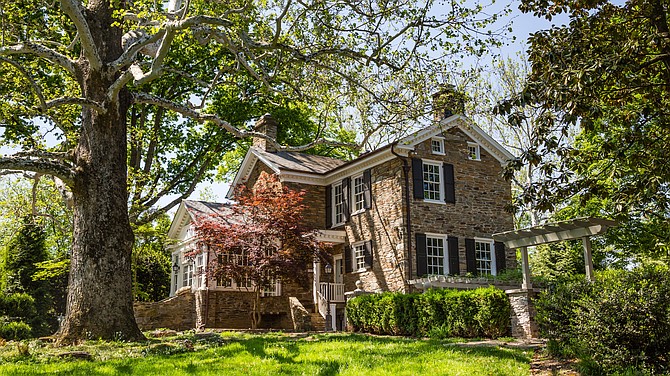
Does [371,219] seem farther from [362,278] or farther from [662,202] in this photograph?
[662,202]

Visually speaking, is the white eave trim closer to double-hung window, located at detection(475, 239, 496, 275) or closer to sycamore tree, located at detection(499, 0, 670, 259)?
double-hung window, located at detection(475, 239, 496, 275)

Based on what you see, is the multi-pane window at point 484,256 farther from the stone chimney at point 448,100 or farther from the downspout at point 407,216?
the stone chimney at point 448,100

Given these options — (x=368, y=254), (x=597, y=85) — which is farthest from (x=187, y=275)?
(x=597, y=85)

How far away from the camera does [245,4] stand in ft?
38.8

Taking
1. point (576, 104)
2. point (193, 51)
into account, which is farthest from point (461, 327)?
point (193, 51)

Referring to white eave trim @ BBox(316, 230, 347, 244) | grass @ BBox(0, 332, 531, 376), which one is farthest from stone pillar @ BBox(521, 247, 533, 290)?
white eave trim @ BBox(316, 230, 347, 244)

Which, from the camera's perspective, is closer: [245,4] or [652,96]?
[652,96]

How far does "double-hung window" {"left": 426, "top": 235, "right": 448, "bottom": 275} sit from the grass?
923 cm

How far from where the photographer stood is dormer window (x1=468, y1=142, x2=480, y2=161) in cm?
2202

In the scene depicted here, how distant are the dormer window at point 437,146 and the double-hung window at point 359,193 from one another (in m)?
2.77

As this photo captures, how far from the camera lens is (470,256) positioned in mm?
20797

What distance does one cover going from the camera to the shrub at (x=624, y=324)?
7559mm

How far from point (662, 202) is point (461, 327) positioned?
6.43 m

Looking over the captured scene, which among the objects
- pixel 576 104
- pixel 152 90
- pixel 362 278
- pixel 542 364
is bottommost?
pixel 542 364
